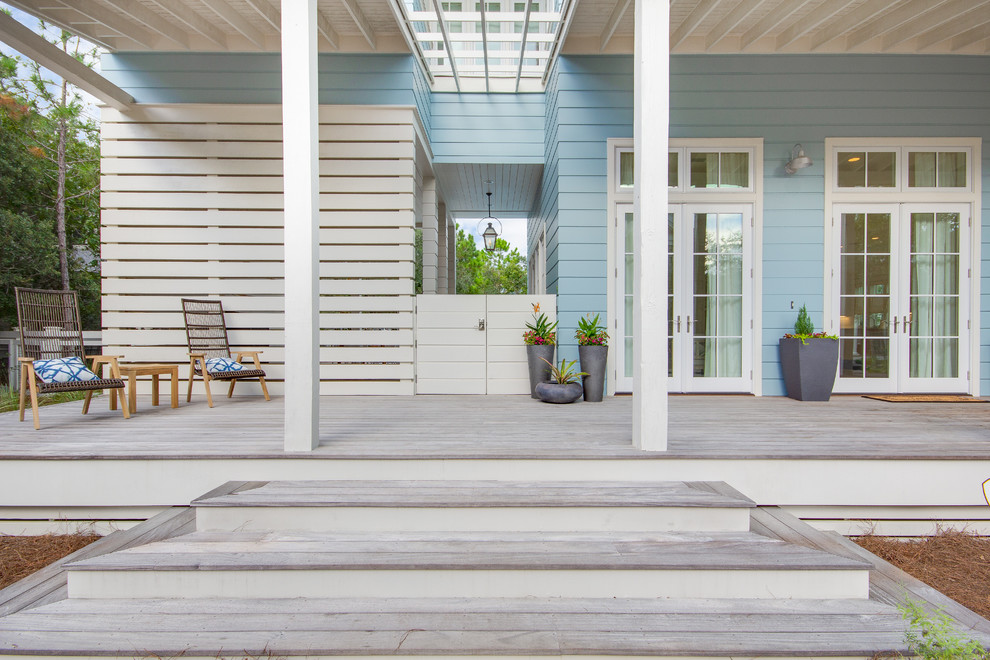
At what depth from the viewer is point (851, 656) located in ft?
5.15

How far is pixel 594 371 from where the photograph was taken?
15.9 feet

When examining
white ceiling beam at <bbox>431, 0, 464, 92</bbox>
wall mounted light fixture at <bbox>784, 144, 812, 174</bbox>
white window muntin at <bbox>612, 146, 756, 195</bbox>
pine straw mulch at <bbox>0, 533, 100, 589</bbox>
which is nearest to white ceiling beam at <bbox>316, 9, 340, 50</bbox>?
white ceiling beam at <bbox>431, 0, 464, 92</bbox>

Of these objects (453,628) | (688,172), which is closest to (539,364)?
(688,172)

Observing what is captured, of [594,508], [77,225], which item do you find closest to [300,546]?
[594,508]

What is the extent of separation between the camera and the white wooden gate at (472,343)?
546 cm

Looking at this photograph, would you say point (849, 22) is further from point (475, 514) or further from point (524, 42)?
point (475, 514)

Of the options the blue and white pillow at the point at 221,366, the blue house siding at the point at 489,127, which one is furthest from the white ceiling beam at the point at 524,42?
the blue and white pillow at the point at 221,366

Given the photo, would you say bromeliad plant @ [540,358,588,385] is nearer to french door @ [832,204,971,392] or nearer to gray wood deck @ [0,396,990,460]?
gray wood deck @ [0,396,990,460]

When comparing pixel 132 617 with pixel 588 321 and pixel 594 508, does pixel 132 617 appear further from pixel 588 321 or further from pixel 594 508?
pixel 588 321

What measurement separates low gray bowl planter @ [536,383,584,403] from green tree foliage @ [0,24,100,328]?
1011 cm

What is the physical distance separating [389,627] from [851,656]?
55.7 inches

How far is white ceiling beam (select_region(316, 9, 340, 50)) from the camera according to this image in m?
4.91

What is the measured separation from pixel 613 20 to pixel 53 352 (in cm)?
544

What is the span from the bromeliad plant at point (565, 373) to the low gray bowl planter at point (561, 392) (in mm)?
92
